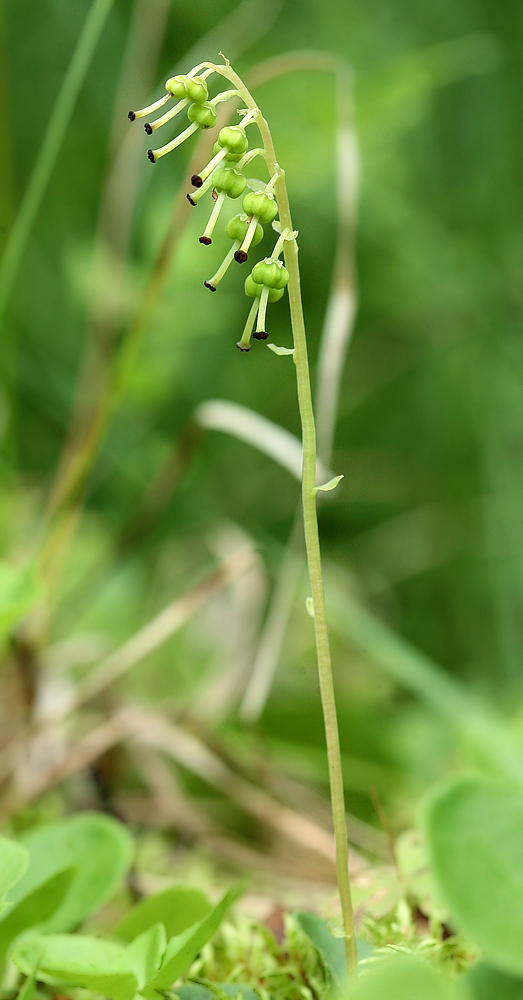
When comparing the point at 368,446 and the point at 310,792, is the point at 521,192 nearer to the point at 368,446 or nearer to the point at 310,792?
the point at 368,446

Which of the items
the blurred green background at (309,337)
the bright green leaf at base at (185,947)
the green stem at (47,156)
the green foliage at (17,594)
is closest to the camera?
the bright green leaf at base at (185,947)

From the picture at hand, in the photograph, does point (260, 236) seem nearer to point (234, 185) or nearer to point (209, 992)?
point (234, 185)

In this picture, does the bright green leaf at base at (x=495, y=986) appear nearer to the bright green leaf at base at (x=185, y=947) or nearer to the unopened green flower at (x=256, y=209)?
the bright green leaf at base at (x=185, y=947)

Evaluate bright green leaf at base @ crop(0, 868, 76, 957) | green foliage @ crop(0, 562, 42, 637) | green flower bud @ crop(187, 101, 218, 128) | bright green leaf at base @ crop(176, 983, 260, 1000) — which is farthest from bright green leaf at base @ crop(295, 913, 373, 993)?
green flower bud @ crop(187, 101, 218, 128)

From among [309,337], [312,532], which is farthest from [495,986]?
[309,337]

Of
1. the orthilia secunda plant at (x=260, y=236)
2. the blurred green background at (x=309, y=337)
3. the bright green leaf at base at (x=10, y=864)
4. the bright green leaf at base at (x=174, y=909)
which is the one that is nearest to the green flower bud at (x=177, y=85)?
the orthilia secunda plant at (x=260, y=236)
